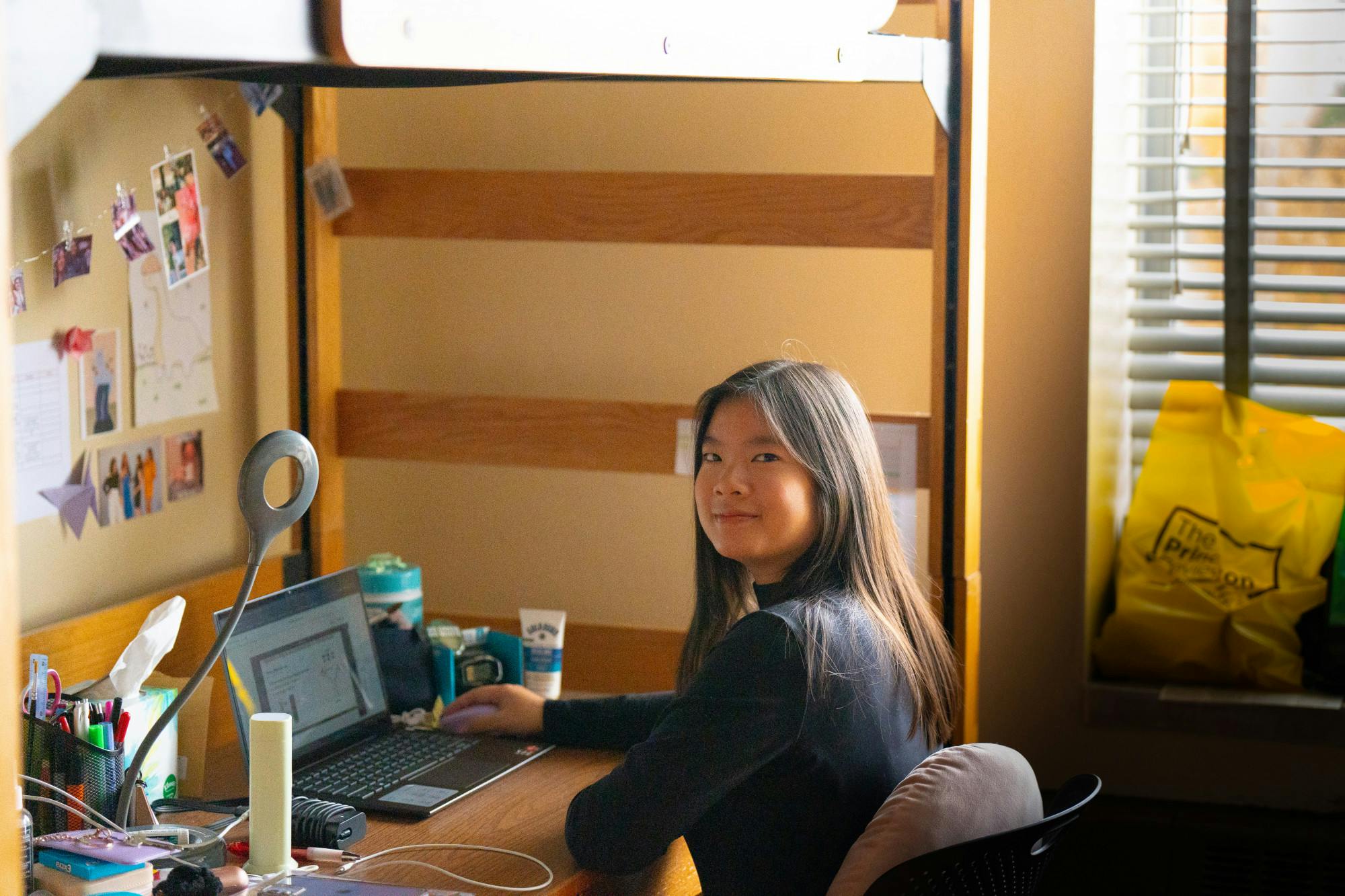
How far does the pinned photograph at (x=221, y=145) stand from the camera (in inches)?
75.7

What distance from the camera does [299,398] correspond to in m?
2.09

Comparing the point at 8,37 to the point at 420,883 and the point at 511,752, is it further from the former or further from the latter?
the point at 511,752

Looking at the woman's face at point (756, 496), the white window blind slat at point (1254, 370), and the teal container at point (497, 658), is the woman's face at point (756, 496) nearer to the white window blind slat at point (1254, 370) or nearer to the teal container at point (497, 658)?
the teal container at point (497, 658)

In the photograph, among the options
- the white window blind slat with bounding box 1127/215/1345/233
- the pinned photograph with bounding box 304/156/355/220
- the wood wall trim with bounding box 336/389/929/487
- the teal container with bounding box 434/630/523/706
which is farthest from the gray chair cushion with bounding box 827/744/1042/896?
the pinned photograph with bounding box 304/156/355/220

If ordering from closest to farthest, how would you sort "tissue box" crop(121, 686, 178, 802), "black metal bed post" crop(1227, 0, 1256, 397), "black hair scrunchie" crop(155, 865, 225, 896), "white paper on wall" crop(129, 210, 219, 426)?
"black hair scrunchie" crop(155, 865, 225, 896), "tissue box" crop(121, 686, 178, 802), "white paper on wall" crop(129, 210, 219, 426), "black metal bed post" crop(1227, 0, 1256, 397)

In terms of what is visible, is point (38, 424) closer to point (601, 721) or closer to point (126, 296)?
point (126, 296)

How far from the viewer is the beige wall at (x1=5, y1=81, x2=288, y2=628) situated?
165 centimetres

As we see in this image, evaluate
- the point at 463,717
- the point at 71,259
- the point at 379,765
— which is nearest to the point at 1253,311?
the point at 463,717

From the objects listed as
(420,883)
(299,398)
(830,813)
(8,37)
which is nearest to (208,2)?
(8,37)

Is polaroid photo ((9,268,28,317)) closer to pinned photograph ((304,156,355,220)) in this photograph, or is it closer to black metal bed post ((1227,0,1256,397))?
pinned photograph ((304,156,355,220))

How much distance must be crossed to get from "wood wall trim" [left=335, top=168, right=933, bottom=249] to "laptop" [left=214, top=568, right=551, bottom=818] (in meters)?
0.59

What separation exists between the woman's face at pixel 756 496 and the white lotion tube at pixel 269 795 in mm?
489

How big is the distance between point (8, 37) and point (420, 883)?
81 cm

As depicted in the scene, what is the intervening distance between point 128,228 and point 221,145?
0.24 m
